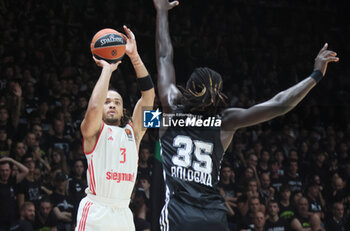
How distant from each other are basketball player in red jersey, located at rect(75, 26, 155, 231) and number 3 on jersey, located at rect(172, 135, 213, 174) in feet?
2.51

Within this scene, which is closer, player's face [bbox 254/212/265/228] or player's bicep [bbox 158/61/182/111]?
player's bicep [bbox 158/61/182/111]

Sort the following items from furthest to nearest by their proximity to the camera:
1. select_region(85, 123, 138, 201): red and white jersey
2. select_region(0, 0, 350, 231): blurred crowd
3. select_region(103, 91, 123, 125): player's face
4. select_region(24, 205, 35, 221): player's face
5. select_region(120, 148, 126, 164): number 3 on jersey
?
1. select_region(0, 0, 350, 231): blurred crowd
2. select_region(24, 205, 35, 221): player's face
3. select_region(103, 91, 123, 125): player's face
4. select_region(120, 148, 126, 164): number 3 on jersey
5. select_region(85, 123, 138, 201): red and white jersey

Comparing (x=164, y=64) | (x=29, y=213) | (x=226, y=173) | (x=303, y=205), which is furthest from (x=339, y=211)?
(x=164, y=64)

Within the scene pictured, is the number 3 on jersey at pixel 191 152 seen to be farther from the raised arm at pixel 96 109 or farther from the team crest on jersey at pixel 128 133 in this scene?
the team crest on jersey at pixel 128 133

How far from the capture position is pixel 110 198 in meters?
4.14

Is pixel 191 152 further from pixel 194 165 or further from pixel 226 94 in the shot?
pixel 226 94

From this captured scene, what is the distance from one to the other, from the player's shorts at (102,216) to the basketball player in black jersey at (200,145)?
2.46 ft

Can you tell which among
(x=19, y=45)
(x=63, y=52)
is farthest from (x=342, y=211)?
(x=19, y=45)

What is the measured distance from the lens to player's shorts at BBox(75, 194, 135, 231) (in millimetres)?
4031

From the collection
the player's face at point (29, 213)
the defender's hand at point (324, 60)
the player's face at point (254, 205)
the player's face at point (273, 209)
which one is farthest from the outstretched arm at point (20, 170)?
the defender's hand at point (324, 60)

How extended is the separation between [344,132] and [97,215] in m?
7.47

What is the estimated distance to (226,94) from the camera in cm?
1032

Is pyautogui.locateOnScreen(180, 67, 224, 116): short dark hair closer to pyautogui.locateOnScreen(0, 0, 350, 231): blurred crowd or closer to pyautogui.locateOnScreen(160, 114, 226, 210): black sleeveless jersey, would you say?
pyautogui.locateOnScreen(160, 114, 226, 210): black sleeveless jersey

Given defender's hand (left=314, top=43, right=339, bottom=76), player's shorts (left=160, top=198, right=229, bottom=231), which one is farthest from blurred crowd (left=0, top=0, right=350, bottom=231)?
defender's hand (left=314, top=43, right=339, bottom=76)
